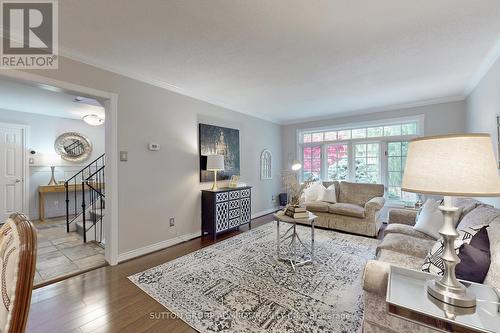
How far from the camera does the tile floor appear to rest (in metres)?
2.62

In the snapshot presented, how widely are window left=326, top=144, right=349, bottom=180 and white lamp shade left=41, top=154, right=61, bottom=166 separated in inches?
270

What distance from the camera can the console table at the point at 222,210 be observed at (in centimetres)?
376

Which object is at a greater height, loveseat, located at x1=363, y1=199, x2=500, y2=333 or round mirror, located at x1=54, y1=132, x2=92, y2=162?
round mirror, located at x1=54, y1=132, x2=92, y2=162

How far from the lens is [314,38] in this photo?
2225mm

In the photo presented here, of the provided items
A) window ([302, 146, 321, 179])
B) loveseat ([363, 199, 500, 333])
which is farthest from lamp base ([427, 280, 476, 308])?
window ([302, 146, 321, 179])

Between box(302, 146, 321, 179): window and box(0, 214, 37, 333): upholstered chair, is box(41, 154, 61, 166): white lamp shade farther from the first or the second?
box(302, 146, 321, 179): window

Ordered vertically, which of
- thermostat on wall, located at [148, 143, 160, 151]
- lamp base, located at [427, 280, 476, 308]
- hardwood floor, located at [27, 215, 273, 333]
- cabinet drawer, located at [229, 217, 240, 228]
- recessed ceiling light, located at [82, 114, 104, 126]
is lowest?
hardwood floor, located at [27, 215, 273, 333]

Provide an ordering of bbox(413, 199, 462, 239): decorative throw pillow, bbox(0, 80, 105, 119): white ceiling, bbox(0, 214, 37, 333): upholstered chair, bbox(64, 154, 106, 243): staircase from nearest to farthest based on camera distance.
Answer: bbox(0, 214, 37, 333): upholstered chair < bbox(413, 199, 462, 239): decorative throw pillow < bbox(0, 80, 105, 119): white ceiling < bbox(64, 154, 106, 243): staircase

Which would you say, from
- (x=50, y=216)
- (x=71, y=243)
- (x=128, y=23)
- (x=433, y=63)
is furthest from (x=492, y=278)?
(x=50, y=216)

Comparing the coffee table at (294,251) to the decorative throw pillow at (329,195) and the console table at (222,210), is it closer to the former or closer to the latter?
the console table at (222,210)

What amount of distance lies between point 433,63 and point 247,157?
11.7ft

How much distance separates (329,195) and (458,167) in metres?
3.76

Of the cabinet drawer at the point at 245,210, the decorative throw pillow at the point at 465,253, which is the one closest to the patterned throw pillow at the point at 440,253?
the decorative throw pillow at the point at 465,253

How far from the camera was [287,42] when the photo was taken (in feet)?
7.51
